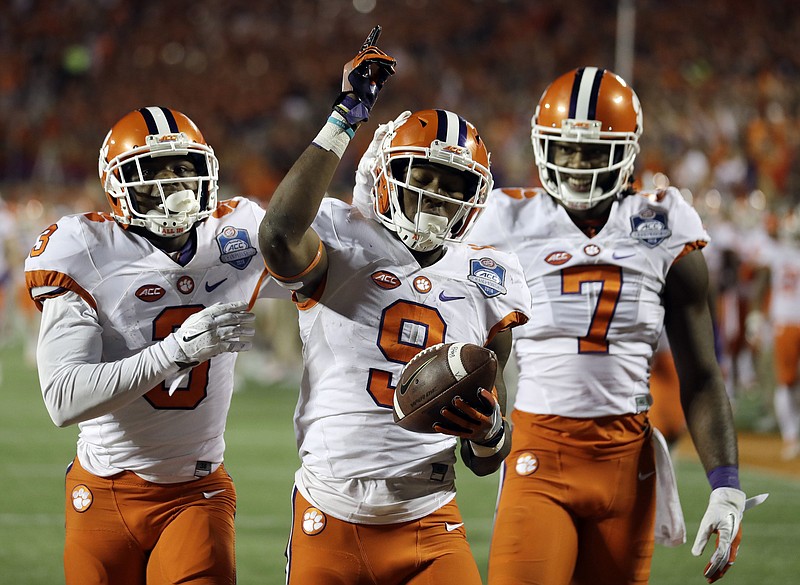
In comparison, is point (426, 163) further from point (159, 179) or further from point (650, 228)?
point (650, 228)

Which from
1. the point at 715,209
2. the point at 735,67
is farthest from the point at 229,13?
the point at 715,209

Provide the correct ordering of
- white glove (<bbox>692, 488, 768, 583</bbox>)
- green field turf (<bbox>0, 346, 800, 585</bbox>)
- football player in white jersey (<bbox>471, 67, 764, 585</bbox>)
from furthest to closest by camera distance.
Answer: green field turf (<bbox>0, 346, 800, 585</bbox>) < football player in white jersey (<bbox>471, 67, 764, 585</bbox>) < white glove (<bbox>692, 488, 768, 583</bbox>)

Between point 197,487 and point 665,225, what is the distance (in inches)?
60.1

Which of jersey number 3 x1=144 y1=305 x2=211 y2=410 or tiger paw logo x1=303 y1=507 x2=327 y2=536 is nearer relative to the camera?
tiger paw logo x1=303 y1=507 x2=327 y2=536

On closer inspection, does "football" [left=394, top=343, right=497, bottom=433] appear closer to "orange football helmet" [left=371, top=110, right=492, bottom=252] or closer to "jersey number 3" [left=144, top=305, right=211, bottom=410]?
"orange football helmet" [left=371, top=110, right=492, bottom=252]

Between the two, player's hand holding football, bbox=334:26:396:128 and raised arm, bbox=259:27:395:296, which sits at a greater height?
player's hand holding football, bbox=334:26:396:128

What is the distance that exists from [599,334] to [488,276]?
2.09 feet

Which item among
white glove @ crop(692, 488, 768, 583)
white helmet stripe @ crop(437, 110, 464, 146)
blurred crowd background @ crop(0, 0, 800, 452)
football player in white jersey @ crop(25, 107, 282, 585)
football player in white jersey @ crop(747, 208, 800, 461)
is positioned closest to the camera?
white helmet stripe @ crop(437, 110, 464, 146)

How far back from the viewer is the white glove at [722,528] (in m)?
2.90

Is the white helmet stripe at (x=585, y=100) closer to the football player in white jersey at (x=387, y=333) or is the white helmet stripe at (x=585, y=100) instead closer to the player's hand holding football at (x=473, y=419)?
the football player in white jersey at (x=387, y=333)

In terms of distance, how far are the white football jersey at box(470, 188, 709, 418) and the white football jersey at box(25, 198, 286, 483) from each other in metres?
0.79

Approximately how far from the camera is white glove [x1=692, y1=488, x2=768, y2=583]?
9.53 feet

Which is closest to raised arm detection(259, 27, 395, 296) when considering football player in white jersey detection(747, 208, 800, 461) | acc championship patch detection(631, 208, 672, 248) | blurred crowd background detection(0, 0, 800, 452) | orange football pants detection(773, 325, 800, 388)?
acc championship patch detection(631, 208, 672, 248)

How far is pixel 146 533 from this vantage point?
2.87 m
